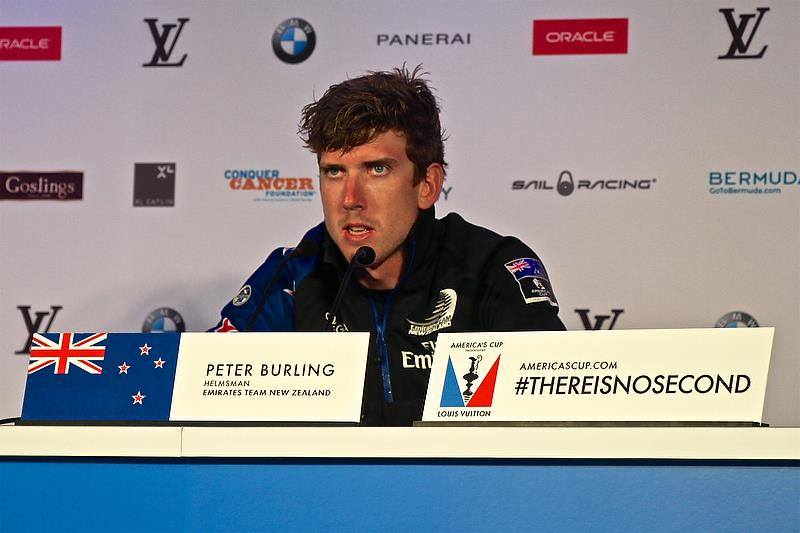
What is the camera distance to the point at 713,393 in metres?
1.32

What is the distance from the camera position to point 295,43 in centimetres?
373

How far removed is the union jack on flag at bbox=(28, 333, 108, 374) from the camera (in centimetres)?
155

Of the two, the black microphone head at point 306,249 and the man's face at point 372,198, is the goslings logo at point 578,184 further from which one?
the black microphone head at point 306,249

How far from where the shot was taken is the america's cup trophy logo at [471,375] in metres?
1.41

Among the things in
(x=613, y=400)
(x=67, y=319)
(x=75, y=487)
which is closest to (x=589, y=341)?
(x=613, y=400)

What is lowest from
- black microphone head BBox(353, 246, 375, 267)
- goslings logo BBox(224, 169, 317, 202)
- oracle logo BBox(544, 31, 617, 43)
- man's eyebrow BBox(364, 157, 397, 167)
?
black microphone head BBox(353, 246, 375, 267)

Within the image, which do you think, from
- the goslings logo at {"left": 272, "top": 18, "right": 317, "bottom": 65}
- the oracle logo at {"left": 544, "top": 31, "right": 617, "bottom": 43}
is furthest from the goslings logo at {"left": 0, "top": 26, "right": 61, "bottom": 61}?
the oracle logo at {"left": 544, "top": 31, "right": 617, "bottom": 43}

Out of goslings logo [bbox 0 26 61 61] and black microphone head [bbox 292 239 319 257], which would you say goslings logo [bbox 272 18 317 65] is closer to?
goslings logo [bbox 0 26 61 61]

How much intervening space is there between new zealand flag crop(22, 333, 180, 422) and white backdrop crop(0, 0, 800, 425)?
2.12m

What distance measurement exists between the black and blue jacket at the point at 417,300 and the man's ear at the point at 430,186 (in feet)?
0.23

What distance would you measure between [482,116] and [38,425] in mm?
2394

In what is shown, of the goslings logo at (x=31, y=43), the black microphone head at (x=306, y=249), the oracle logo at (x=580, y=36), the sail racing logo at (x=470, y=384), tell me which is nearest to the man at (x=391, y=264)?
the black microphone head at (x=306, y=249)

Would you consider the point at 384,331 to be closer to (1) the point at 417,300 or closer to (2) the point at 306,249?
(1) the point at 417,300

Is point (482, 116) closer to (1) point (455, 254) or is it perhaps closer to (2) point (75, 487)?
(1) point (455, 254)
